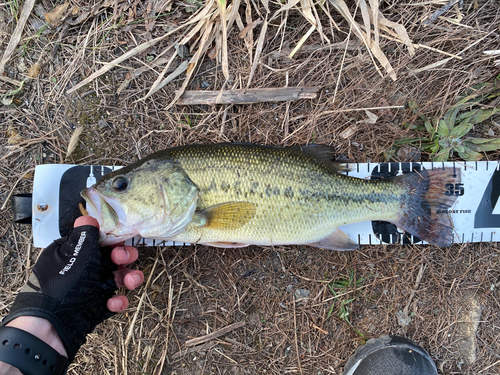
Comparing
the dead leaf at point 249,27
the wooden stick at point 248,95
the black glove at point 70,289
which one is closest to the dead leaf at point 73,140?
the black glove at point 70,289

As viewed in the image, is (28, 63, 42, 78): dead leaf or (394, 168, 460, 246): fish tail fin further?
(28, 63, 42, 78): dead leaf

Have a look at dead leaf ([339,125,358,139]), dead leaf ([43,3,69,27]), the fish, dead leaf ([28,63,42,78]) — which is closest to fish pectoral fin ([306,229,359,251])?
the fish

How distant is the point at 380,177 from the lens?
3.33m

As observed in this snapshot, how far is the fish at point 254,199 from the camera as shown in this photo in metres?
2.65

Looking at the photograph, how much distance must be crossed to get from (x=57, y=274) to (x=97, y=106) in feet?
5.86

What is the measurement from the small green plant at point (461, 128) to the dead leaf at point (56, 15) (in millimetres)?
3880

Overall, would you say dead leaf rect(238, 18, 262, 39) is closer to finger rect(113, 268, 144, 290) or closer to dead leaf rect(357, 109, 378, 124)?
dead leaf rect(357, 109, 378, 124)

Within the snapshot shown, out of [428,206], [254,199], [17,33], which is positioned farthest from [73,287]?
[428,206]

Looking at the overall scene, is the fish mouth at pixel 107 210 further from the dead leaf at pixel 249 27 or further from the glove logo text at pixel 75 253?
the dead leaf at pixel 249 27

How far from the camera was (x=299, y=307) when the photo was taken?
3.29m

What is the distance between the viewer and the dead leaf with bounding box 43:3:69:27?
10.7ft

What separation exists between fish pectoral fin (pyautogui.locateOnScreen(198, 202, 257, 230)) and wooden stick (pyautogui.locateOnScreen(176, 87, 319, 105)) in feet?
3.93

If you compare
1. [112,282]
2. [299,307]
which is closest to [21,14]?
[112,282]

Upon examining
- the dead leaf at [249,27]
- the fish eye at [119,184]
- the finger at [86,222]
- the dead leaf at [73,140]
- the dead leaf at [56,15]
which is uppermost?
the dead leaf at [56,15]
